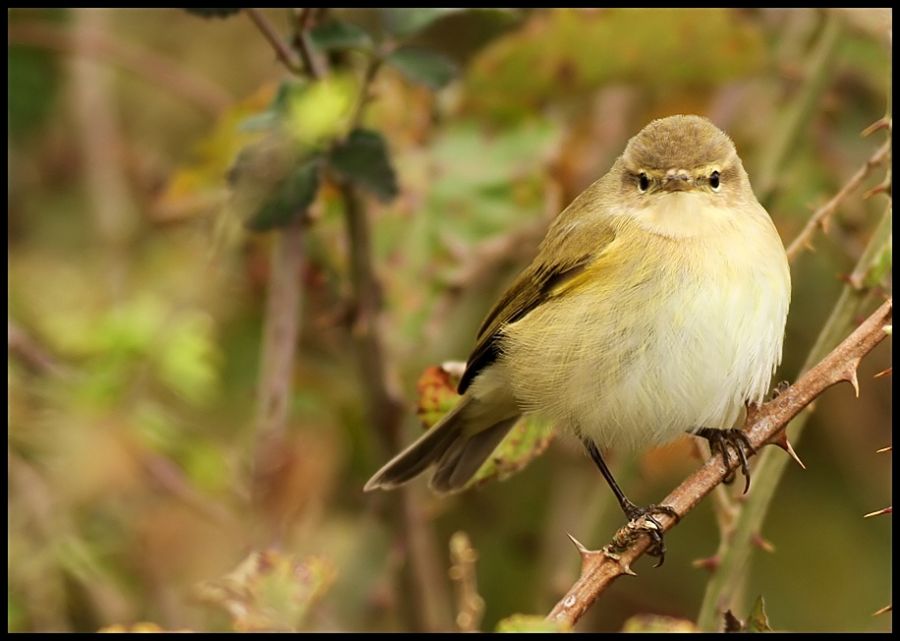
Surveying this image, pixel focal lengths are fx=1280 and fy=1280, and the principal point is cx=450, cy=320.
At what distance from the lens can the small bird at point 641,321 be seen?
10.1 feet

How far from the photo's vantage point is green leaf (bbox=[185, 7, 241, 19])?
321 cm

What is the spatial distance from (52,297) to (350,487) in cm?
135

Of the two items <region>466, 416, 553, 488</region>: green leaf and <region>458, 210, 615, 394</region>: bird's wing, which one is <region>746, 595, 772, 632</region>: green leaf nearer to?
<region>466, 416, 553, 488</region>: green leaf

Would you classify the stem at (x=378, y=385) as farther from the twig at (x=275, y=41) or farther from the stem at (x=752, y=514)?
the stem at (x=752, y=514)

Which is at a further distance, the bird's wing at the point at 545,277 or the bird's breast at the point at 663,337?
the bird's wing at the point at 545,277

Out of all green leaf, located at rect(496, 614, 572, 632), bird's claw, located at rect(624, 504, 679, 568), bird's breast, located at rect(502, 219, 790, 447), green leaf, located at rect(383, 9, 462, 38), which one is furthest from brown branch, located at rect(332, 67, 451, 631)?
green leaf, located at rect(496, 614, 572, 632)

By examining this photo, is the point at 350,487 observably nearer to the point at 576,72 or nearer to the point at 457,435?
the point at 457,435

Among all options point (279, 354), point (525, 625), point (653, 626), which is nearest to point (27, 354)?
point (279, 354)

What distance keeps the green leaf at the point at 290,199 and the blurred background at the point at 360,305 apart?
0.06 feet

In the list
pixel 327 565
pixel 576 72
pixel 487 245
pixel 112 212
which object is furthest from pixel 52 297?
pixel 327 565

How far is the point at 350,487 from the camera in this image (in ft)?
16.6

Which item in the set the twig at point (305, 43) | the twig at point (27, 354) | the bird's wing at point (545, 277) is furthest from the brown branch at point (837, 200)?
the twig at point (27, 354)

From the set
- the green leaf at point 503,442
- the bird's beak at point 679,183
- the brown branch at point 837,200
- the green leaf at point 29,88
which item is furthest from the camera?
the green leaf at point 29,88

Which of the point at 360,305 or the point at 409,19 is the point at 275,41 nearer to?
the point at 409,19
